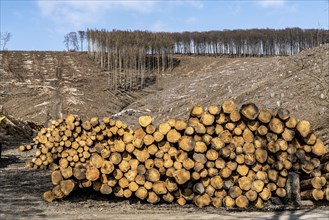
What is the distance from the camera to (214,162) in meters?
7.40

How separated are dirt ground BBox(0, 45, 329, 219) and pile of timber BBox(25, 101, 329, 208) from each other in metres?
0.32

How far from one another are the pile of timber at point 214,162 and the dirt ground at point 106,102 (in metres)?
0.32

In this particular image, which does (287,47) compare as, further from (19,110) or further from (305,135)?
(305,135)

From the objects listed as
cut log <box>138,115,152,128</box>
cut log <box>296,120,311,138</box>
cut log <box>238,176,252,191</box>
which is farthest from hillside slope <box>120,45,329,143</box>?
cut log <box>138,115,152,128</box>

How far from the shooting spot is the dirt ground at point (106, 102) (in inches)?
279

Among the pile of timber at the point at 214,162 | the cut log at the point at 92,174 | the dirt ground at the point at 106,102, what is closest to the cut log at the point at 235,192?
the pile of timber at the point at 214,162

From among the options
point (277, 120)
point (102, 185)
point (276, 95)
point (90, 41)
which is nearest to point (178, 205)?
point (102, 185)

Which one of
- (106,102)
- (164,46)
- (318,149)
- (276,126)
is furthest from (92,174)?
(164,46)

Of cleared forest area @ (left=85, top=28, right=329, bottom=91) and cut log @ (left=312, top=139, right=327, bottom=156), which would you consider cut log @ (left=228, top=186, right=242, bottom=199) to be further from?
cleared forest area @ (left=85, top=28, right=329, bottom=91)

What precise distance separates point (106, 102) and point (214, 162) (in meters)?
30.7

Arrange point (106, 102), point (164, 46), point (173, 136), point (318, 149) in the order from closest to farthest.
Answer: point (318, 149) → point (173, 136) → point (106, 102) → point (164, 46)

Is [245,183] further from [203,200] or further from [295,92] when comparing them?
[295,92]

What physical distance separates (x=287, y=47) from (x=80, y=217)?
267ft

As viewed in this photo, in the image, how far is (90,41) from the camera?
61531 mm
